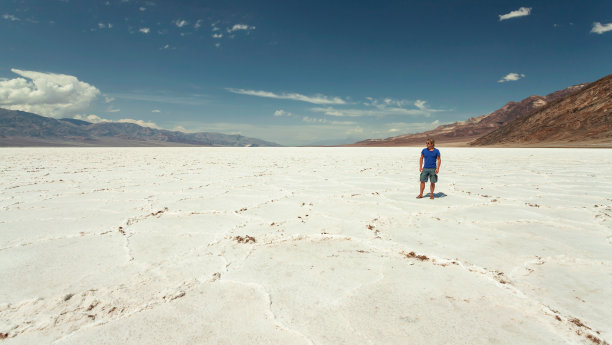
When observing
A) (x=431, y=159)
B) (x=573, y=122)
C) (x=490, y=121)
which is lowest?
(x=431, y=159)

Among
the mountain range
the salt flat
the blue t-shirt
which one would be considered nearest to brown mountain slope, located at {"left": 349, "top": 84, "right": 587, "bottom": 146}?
the mountain range

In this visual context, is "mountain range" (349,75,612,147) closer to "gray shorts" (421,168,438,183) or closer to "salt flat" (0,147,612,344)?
"gray shorts" (421,168,438,183)

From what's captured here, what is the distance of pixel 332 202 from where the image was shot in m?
4.68

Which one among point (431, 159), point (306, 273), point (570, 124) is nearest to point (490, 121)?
point (570, 124)

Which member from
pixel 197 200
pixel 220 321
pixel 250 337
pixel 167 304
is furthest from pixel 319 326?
pixel 197 200

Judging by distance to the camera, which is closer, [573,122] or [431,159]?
[431,159]

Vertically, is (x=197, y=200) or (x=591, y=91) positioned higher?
(x=591, y=91)

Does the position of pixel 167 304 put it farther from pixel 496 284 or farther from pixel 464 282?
pixel 496 284

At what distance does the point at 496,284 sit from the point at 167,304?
2267mm

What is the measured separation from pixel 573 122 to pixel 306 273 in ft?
163

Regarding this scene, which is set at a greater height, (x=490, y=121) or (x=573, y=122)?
(x=490, y=121)

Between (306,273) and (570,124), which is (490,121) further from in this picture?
(306,273)

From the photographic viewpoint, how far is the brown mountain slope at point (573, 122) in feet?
105

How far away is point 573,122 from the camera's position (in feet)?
121
